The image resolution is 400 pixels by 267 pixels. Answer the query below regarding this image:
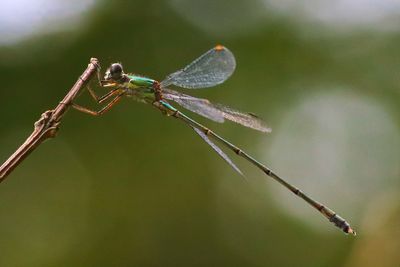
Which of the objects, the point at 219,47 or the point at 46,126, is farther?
the point at 219,47

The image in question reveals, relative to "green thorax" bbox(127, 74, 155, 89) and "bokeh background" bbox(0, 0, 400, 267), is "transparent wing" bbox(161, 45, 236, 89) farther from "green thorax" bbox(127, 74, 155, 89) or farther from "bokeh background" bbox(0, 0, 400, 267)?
"bokeh background" bbox(0, 0, 400, 267)

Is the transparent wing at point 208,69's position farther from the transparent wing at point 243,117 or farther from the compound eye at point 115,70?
the compound eye at point 115,70

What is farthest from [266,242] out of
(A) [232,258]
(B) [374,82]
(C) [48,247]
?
(B) [374,82]

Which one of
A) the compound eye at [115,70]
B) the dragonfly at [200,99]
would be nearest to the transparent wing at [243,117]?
the dragonfly at [200,99]

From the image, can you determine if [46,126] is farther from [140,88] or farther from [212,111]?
[212,111]

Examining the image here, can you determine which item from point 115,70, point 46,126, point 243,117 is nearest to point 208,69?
point 243,117

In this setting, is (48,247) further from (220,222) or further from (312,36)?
(312,36)
